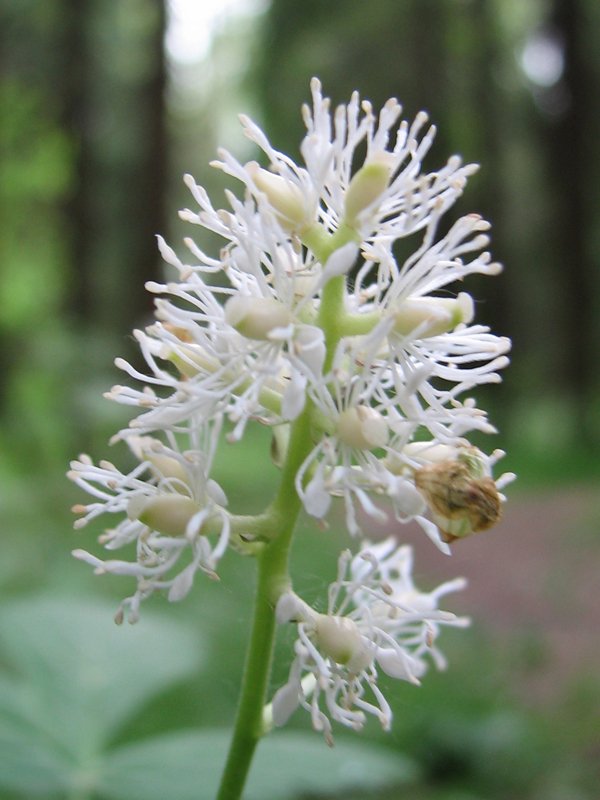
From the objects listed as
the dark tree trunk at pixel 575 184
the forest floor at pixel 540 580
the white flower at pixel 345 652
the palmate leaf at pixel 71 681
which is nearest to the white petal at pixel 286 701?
the white flower at pixel 345 652

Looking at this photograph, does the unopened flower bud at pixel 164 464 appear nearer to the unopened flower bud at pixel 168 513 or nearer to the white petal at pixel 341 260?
the unopened flower bud at pixel 168 513

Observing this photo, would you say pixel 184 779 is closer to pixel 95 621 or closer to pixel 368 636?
pixel 368 636

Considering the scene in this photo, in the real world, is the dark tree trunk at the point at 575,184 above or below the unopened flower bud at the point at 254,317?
above

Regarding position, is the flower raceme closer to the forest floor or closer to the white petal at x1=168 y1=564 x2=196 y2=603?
the white petal at x1=168 y1=564 x2=196 y2=603

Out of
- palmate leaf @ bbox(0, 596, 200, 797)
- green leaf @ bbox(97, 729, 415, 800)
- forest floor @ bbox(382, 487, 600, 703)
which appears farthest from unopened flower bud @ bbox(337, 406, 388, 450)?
forest floor @ bbox(382, 487, 600, 703)

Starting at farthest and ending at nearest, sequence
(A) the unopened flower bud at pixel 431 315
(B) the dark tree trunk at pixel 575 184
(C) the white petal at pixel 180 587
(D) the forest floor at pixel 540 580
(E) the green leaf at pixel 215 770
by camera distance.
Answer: (B) the dark tree trunk at pixel 575 184 → (D) the forest floor at pixel 540 580 → (E) the green leaf at pixel 215 770 → (A) the unopened flower bud at pixel 431 315 → (C) the white petal at pixel 180 587

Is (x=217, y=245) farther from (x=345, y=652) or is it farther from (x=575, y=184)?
(x=345, y=652)

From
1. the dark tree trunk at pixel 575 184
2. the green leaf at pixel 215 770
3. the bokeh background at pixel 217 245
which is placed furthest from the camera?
the dark tree trunk at pixel 575 184

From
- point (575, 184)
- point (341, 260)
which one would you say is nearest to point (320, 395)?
point (341, 260)
